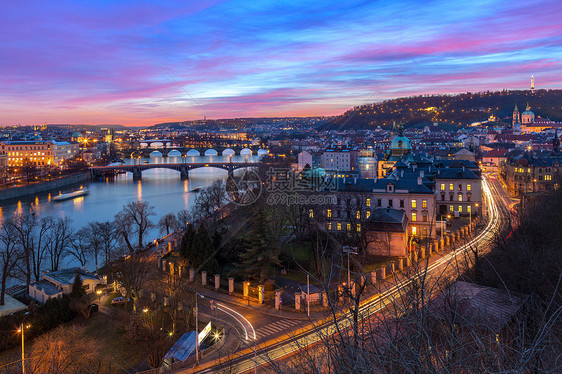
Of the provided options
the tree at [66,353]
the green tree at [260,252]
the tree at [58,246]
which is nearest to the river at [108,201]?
the tree at [58,246]

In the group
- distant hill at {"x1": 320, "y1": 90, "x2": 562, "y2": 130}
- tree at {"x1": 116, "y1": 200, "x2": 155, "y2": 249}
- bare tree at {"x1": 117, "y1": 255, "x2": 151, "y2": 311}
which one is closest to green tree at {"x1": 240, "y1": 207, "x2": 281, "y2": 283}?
bare tree at {"x1": 117, "y1": 255, "x2": 151, "y2": 311}

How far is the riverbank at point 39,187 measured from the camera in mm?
22247

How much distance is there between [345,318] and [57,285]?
7.58 metres

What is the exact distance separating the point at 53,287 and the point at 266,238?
427 centimetres

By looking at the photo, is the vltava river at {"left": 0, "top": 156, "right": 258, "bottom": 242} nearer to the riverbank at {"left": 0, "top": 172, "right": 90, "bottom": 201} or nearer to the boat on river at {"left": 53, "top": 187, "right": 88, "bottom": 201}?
the boat on river at {"left": 53, "top": 187, "right": 88, "bottom": 201}

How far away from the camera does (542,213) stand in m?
8.53

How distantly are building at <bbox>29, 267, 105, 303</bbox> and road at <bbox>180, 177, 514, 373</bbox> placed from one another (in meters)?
4.01

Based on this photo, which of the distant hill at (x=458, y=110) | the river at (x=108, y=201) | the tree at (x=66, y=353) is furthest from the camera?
the distant hill at (x=458, y=110)

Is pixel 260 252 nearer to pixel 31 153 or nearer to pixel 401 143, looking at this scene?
pixel 401 143

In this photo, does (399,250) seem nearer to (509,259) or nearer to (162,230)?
(509,259)

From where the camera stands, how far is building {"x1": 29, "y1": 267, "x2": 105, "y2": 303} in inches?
307

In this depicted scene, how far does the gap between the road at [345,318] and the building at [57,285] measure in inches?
158

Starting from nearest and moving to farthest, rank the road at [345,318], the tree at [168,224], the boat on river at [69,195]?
the road at [345,318], the tree at [168,224], the boat on river at [69,195]

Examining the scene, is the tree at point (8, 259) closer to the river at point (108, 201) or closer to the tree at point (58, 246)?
the tree at point (58, 246)
